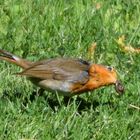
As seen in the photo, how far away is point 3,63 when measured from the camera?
7.55 meters

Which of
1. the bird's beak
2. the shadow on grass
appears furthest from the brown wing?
the bird's beak

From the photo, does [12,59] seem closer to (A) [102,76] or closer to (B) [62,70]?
(B) [62,70]

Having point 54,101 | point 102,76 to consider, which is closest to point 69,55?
point 54,101

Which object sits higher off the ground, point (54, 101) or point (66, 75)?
point (66, 75)

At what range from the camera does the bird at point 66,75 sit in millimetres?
6766

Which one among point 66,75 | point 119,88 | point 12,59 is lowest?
point 119,88

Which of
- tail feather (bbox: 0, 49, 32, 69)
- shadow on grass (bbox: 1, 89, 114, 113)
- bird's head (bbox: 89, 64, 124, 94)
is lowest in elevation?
shadow on grass (bbox: 1, 89, 114, 113)

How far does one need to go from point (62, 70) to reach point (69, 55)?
1146 mm

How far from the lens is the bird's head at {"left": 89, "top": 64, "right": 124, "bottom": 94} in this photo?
22.3ft

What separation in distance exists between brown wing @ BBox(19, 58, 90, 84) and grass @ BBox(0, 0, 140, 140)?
22 cm

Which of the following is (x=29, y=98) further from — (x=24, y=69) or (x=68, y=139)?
(x=68, y=139)

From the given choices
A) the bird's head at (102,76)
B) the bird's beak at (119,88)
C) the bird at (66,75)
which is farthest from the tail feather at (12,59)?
the bird's beak at (119,88)

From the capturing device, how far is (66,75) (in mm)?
6898

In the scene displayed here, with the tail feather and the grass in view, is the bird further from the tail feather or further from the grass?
the grass
